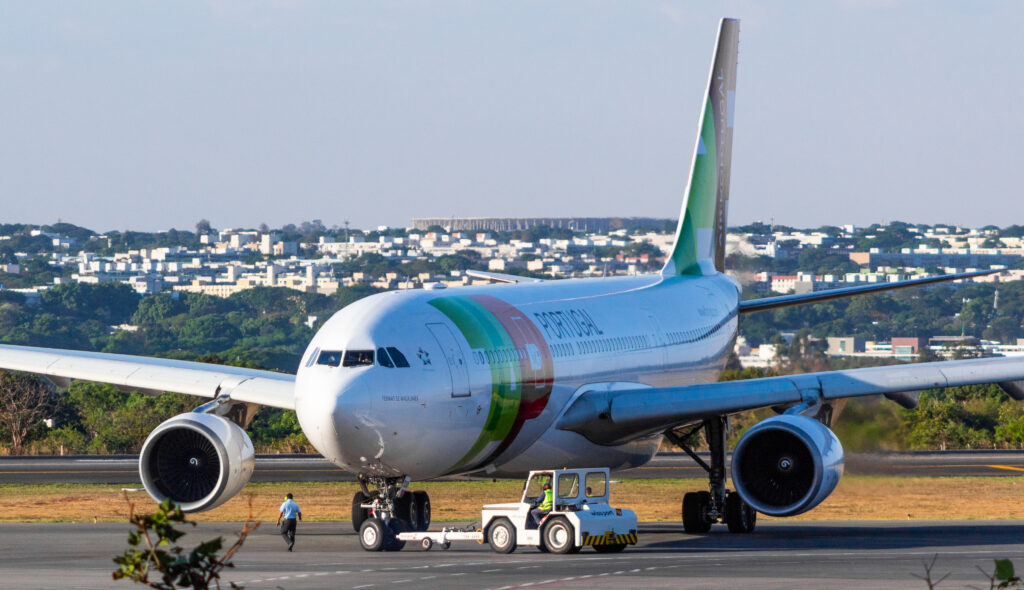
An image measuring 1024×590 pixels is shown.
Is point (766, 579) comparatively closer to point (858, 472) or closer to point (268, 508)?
point (858, 472)

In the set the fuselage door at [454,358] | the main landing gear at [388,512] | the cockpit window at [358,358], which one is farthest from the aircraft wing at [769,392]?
the cockpit window at [358,358]

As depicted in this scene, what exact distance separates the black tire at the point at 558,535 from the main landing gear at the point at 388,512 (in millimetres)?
2314

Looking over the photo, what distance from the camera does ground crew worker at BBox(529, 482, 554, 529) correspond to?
90.5ft

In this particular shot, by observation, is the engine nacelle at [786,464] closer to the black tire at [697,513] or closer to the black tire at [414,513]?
the black tire at [697,513]

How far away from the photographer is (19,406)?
65.0 metres

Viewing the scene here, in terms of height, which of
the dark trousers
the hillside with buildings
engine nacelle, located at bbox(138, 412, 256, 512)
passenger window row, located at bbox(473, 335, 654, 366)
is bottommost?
the hillside with buildings

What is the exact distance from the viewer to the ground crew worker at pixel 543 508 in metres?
27.6

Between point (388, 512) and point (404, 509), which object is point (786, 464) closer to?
point (404, 509)

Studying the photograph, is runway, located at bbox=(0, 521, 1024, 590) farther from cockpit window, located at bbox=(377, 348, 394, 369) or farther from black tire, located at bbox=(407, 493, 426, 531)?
cockpit window, located at bbox=(377, 348, 394, 369)

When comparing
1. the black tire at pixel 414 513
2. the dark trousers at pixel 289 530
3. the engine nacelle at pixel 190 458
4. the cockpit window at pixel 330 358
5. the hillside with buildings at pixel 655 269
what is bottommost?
the hillside with buildings at pixel 655 269

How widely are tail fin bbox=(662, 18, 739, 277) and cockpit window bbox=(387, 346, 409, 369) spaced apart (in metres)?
16.3

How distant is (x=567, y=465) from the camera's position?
30.9 metres

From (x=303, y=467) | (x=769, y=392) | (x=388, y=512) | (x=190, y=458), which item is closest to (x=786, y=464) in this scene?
(x=769, y=392)

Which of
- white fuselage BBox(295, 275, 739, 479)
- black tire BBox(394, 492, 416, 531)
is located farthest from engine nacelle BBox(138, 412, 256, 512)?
white fuselage BBox(295, 275, 739, 479)
